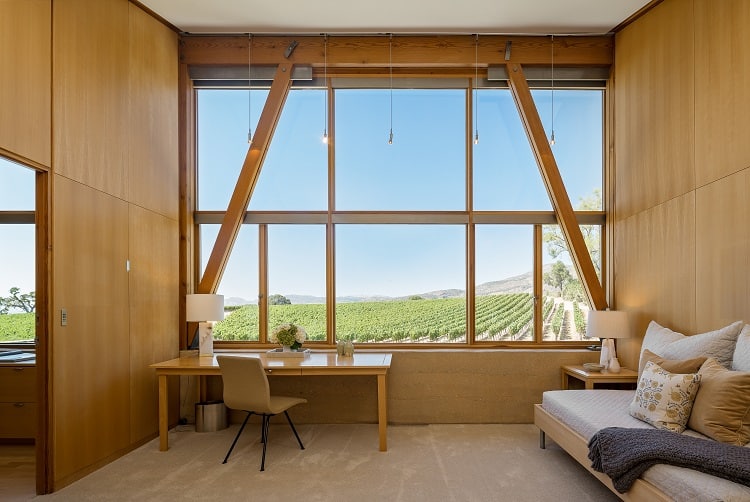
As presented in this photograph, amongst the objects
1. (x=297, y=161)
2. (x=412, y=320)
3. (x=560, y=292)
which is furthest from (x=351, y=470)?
(x=297, y=161)

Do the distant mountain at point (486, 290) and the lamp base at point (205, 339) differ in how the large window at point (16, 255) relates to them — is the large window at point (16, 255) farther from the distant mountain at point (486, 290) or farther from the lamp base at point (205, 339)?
the distant mountain at point (486, 290)

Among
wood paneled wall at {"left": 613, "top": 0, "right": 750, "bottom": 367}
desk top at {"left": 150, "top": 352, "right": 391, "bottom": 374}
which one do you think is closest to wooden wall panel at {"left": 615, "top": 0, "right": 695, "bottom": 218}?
wood paneled wall at {"left": 613, "top": 0, "right": 750, "bottom": 367}

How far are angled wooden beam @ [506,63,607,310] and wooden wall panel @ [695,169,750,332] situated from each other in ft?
4.56

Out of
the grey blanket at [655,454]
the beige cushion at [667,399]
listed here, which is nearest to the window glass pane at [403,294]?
the beige cushion at [667,399]

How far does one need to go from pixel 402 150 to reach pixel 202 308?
2.77m

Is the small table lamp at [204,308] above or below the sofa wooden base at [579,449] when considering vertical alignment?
above

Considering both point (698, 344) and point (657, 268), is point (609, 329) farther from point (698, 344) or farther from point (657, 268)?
point (698, 344)

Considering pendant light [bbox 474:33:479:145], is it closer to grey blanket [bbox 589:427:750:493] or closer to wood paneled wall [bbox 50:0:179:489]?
wood paneled wall [bbox 50:0:179:489]

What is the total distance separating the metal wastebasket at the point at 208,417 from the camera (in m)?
5.19

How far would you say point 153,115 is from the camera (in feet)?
16.7

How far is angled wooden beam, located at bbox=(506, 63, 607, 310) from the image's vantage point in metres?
5.50

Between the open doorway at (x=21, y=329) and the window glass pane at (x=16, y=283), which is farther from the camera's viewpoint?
the window glass pane at (x=16, y=283)

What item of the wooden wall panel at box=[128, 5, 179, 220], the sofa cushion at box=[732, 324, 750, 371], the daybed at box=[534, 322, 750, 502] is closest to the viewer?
the daybed at box=[534, 322, 750, 502]

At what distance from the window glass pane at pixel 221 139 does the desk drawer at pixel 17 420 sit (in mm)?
2561
